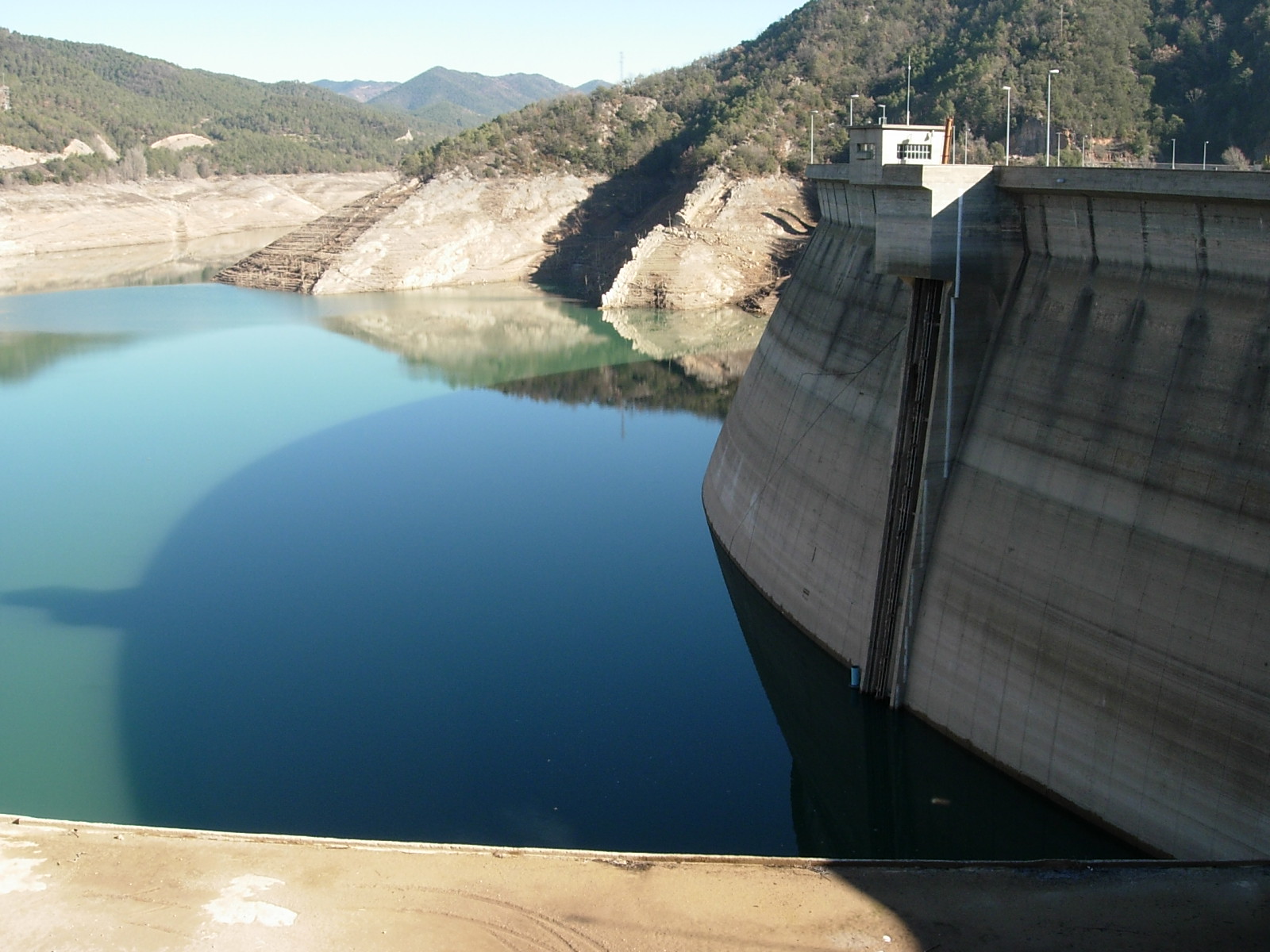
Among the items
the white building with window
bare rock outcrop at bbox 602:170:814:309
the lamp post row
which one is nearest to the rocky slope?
bare rock outcrop at bbox 602:170:814:309

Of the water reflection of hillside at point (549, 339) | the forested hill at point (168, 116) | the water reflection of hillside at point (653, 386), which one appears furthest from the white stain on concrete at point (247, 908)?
the forested hill at point (168, 116)

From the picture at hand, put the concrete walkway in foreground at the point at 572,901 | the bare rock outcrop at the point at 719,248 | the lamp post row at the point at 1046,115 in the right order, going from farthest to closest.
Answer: the bare rock outcrop at the point at 719,248
the lamp post row at the point at 1046,115
the concrete walkway in foreground at the point at 572,901

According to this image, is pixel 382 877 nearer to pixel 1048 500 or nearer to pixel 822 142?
pixel 1048 500

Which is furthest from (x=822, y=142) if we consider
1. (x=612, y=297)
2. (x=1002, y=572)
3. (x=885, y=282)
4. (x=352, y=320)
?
(x=1002, y=572)

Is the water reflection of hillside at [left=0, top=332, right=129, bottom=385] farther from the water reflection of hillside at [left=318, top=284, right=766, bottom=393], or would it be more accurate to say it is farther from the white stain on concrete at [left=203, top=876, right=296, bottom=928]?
the white stain on concrete at [left=203, top=876, right=296, bottom=928]

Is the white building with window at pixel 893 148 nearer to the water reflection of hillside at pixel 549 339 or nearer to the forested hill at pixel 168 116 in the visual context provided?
the water reflection of hillside at pixel 549 339

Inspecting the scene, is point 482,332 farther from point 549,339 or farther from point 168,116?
point 168,116
